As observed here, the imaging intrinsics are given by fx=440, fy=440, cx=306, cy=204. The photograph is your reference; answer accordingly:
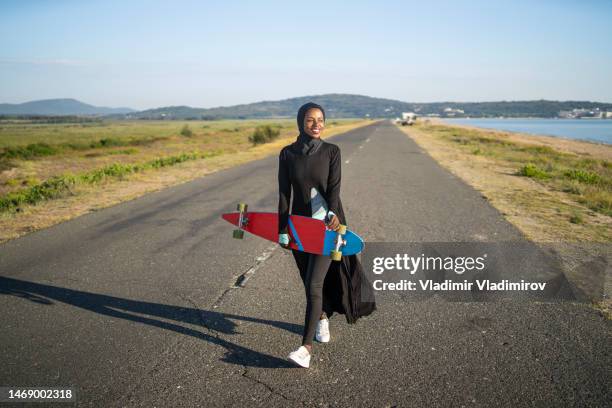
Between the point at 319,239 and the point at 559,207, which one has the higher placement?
the point at 319,239

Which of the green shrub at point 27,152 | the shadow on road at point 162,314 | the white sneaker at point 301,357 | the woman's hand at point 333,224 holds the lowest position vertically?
the shadow on road at point 162,314

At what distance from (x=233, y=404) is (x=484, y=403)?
1687mm

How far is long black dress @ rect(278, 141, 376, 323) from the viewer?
133 inches

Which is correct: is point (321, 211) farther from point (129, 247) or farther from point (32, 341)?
point (129, 247)

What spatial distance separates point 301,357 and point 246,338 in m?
0.81

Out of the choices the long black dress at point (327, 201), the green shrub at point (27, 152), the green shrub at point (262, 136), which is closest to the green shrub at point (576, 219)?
the long black dress at point (327, 201)

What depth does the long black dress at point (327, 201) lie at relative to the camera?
133 inches

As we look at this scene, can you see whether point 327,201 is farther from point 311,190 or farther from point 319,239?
point 319,239

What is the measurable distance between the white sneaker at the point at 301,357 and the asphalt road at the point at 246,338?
100 millimetres

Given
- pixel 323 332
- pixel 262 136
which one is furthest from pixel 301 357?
pixel 262 136

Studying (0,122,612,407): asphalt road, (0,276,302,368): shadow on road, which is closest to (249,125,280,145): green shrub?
(0,122,612,407): asphalt road

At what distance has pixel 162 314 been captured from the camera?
446 centimetres

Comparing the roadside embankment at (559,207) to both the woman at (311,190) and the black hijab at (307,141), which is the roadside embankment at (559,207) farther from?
the black hijab at (307,141)

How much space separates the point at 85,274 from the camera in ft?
18.7
